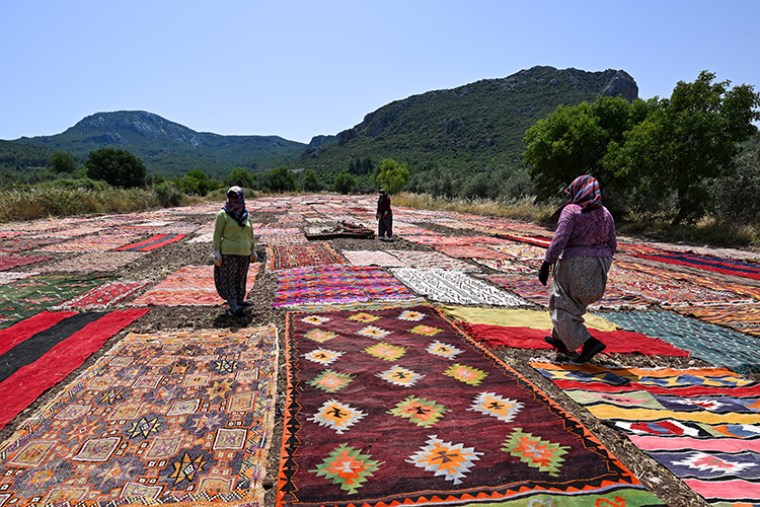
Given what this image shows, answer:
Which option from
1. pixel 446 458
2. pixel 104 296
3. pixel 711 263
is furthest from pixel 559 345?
pixel 711 263

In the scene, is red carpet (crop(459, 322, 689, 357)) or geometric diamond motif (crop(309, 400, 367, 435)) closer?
geometric diamond motif (crop(309, 400, 367, 435))

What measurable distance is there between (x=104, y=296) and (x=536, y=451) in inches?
233

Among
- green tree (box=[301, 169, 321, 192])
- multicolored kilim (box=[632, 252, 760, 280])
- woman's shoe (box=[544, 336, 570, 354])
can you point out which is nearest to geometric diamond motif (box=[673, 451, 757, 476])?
woman's shoe (box=[544, 336, 570, 354])

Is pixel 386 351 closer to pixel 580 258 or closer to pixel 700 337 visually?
pixel 580 258

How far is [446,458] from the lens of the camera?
90.7 inches

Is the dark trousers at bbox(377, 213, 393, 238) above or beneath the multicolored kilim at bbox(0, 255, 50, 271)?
above

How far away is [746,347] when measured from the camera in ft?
13.4

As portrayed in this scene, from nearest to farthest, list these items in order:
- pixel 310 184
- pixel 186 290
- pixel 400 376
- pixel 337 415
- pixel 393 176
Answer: pixel 337 415 → pixel 400 376 → pixel 186 290 → pixel 393 176 → pixel 310 184

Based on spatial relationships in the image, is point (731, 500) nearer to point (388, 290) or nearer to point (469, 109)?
point (388, 290)

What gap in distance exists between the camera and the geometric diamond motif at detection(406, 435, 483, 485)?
7.16 ft

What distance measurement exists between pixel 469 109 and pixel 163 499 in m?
91.0

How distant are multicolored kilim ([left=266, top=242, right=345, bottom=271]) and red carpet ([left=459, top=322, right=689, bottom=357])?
14.2ft

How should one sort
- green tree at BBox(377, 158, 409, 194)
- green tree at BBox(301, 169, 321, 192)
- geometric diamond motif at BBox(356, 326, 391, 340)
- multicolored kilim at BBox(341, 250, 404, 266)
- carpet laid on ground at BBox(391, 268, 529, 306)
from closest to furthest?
geometric diamond motif at BBox(356, 326, 391, 340)
carpet laid on ground at BBox(391, 268, 529, 306)
multicolored kilim at BBox(341, 250, 404, 266)
green tree at BBox(377, 158, 409, 194)
green tree at BBox(301, 169, 321, 192)

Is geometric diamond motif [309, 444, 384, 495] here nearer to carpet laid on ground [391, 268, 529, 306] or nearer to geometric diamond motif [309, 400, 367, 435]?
geometric diamond motif [309, 400, 367, 435]
